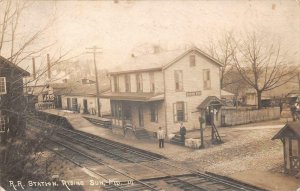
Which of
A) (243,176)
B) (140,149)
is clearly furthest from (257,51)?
(140,149)

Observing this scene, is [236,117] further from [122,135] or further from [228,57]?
[122,135]

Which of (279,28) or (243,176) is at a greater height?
(279,28)

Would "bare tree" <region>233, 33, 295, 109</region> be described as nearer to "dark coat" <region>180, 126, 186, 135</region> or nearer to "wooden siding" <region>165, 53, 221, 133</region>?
"wooden siding" <region>165, 53, 221, 133</region>

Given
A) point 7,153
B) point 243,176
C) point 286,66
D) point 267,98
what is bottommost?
point 243,176

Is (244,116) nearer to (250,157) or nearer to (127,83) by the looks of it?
(250,157)

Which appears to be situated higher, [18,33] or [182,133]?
[18,33]

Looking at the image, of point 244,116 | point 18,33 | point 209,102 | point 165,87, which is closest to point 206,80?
point 209,102
